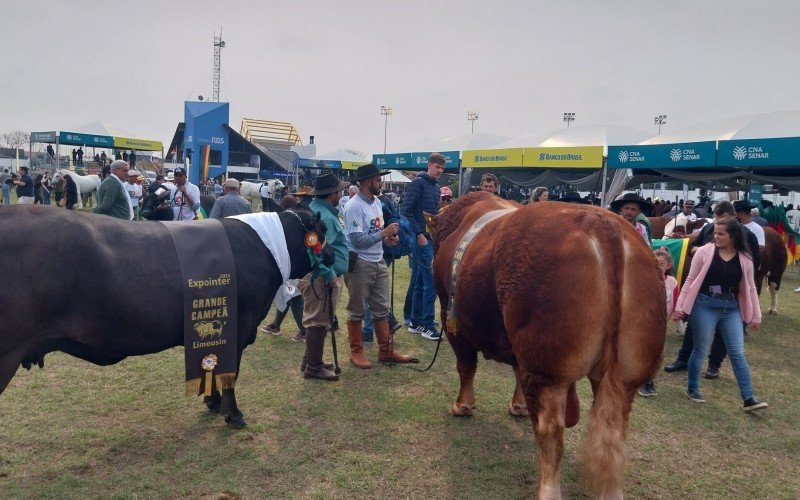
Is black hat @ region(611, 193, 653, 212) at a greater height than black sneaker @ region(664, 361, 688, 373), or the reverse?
black hat @ region(611, 193, 653, 212)

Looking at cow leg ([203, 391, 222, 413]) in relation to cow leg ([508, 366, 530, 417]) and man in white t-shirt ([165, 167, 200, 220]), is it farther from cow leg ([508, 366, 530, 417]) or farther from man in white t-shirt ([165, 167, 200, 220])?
man in white t-shirt ([165, 167, 200, 220])

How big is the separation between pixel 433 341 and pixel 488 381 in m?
1.53

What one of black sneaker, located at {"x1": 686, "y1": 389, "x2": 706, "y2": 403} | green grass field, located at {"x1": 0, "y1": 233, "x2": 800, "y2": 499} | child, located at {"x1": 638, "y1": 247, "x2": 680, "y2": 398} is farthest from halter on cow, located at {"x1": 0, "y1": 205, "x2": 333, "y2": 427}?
black sneaker, located at {"x1": 686, "y1": 389, "x2": 706, "y2": 403}

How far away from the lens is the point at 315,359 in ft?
17.5

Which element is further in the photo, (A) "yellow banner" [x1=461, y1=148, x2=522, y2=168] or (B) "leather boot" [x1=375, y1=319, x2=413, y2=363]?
(A) "yellow banner" [x1=461, y1=148, x2=522, y2=168]

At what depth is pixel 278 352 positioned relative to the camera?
6.17 m

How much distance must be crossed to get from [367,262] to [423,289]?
169cm

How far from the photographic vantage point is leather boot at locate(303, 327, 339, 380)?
207 inches

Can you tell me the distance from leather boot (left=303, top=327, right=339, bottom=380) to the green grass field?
87mm

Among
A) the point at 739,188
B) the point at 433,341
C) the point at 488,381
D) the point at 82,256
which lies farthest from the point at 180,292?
the point at 739,188

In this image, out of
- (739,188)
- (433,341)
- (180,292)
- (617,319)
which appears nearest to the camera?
(617,319)

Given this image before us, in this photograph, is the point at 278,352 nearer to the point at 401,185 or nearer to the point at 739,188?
the point at 739,188

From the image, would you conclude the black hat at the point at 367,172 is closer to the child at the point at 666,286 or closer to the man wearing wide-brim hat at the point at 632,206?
the man wearing wide-brim hat at the point at 632,206

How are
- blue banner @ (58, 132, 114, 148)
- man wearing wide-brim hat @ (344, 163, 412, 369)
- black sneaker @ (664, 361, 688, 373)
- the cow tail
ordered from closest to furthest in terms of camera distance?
the cow tail
man wearing wide-brim hat @ (344, 163, 412, 369)
black sneaker @ (664, 361, 688, 373)
blue banner @ (58, 132, 114, 148)
